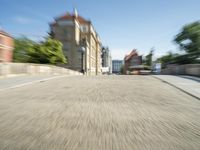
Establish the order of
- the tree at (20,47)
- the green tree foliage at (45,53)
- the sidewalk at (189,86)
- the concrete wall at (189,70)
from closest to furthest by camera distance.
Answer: the sidewalk at (189,86), the concrete wall at (189,70), the green tree foliage at (45,53), the tree at (20,47)

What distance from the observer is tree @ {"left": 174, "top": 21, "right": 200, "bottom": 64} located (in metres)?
46.2

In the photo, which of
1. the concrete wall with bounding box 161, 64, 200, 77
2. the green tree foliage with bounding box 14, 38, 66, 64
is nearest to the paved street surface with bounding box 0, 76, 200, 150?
the concrete wall with bounding box 161, 64, 200, 77

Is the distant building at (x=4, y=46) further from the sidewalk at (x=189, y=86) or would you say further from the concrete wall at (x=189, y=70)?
the sidewalk at (x=189, y=86)

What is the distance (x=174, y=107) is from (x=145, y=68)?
3081 inches

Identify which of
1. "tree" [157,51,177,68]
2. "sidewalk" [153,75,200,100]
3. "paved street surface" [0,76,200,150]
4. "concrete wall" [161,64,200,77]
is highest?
"tree" [157,51,177,68]

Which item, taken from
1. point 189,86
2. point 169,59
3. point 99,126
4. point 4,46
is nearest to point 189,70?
point 189,86

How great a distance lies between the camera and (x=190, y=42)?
4791 cm

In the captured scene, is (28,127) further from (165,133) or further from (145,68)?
(145,68)

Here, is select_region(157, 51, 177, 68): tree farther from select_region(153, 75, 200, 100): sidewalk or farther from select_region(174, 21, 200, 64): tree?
select_region(153, 75, 200, 100): sidewalk

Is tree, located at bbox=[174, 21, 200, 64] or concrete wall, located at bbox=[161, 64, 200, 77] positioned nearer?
concrete wall, located at bbox=[161, 64, 200, 77]

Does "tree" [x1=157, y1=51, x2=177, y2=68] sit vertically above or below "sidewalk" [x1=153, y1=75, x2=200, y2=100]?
above

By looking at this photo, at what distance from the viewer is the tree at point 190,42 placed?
46.2 m

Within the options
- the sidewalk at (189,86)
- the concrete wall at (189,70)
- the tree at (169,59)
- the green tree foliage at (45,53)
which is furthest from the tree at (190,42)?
the sidewalk at (189,86)

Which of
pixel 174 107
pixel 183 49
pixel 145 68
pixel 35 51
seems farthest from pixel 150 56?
pixel 174 107
